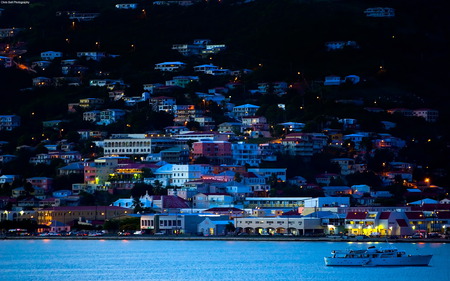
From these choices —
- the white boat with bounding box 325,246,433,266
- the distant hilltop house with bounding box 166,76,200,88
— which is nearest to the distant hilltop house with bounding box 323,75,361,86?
the distant hilltop house with bounding box 166,76,200,88

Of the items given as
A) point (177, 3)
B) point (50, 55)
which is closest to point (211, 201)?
point (50, 55)

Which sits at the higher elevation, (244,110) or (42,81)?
(42,81)

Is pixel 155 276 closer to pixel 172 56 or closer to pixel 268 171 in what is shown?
pixel 268 171

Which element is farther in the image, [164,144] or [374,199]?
[164,144]

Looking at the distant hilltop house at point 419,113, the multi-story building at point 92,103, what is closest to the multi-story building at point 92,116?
the multi-story building at point 92,103

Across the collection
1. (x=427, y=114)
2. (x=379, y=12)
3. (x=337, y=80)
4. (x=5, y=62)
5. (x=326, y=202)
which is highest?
(x=379, y=12)

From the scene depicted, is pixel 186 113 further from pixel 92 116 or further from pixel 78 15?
pixel 78 15

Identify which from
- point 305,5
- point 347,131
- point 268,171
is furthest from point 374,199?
Result: point 305,5
